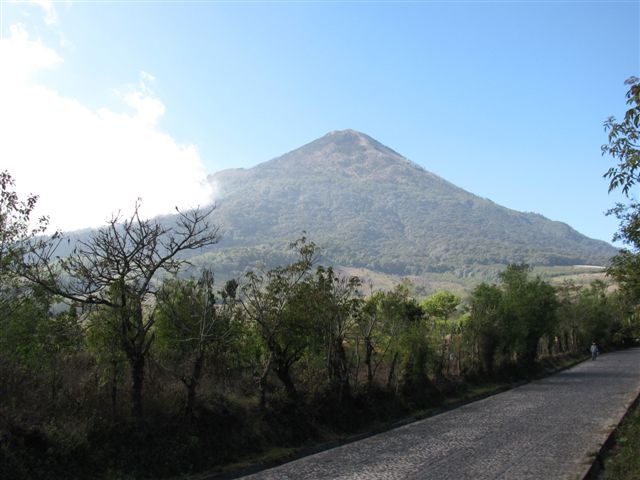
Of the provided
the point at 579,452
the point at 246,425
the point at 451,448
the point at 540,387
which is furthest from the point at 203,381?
the point at 540,387

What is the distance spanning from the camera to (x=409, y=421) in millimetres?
23234

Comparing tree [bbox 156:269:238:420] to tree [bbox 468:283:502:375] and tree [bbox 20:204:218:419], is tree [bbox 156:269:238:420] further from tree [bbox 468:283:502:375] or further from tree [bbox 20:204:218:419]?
tree [bbox 468:283:502:375]

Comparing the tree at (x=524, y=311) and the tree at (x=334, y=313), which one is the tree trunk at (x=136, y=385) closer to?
the tree at (x=334, y=313)

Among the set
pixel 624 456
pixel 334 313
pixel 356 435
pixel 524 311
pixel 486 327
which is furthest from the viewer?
pixel 524 311

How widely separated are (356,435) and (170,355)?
7501 millimetres

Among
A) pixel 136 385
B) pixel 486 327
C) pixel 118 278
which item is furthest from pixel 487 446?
pixel 486 327

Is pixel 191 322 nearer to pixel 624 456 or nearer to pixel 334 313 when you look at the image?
pixel 334 313

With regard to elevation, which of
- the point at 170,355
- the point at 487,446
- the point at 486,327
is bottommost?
the point at 487,446

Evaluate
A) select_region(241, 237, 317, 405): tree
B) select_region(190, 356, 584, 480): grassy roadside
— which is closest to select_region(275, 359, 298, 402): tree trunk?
select_region(241, 237, 317, 405): tree

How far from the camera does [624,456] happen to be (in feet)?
44.3

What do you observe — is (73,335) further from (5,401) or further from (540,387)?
(540,387)

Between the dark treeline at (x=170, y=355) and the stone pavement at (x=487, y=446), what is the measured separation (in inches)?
75.2

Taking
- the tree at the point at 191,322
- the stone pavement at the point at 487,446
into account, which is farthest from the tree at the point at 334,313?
the tree at the point at 191,322

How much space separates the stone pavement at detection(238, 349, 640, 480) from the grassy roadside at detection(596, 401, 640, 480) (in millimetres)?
416
